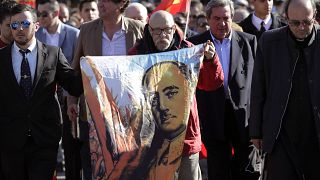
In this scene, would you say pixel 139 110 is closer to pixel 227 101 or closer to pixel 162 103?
pixel 162 103

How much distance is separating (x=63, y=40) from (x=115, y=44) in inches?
75.7

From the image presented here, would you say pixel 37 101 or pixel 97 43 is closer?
pixel 37 101

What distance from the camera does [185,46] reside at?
25.5 ft

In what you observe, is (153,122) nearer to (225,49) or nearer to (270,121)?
(270,121)

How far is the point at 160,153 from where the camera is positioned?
7352mm

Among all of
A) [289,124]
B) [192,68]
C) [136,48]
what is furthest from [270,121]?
[136,48]

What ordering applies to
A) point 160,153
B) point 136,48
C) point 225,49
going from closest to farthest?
point 160,153 → point 136,48 → point 225,49

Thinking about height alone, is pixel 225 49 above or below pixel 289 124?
above

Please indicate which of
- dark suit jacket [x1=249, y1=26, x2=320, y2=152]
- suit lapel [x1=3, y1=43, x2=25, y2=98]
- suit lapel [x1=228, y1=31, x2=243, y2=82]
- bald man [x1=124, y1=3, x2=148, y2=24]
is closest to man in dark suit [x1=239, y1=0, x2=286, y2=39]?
bald man [x1=124, y1=3, x2=148, y2=24]

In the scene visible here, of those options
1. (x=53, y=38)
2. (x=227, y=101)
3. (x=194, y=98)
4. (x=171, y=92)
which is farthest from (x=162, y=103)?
(x=53, y=38)

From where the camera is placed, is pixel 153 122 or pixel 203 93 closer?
→ pixel 153 122

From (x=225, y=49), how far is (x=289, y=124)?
70.3 inches

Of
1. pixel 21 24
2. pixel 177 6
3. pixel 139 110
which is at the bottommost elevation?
pixel 139 110

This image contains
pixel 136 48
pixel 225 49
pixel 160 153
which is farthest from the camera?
pixel 225 49
